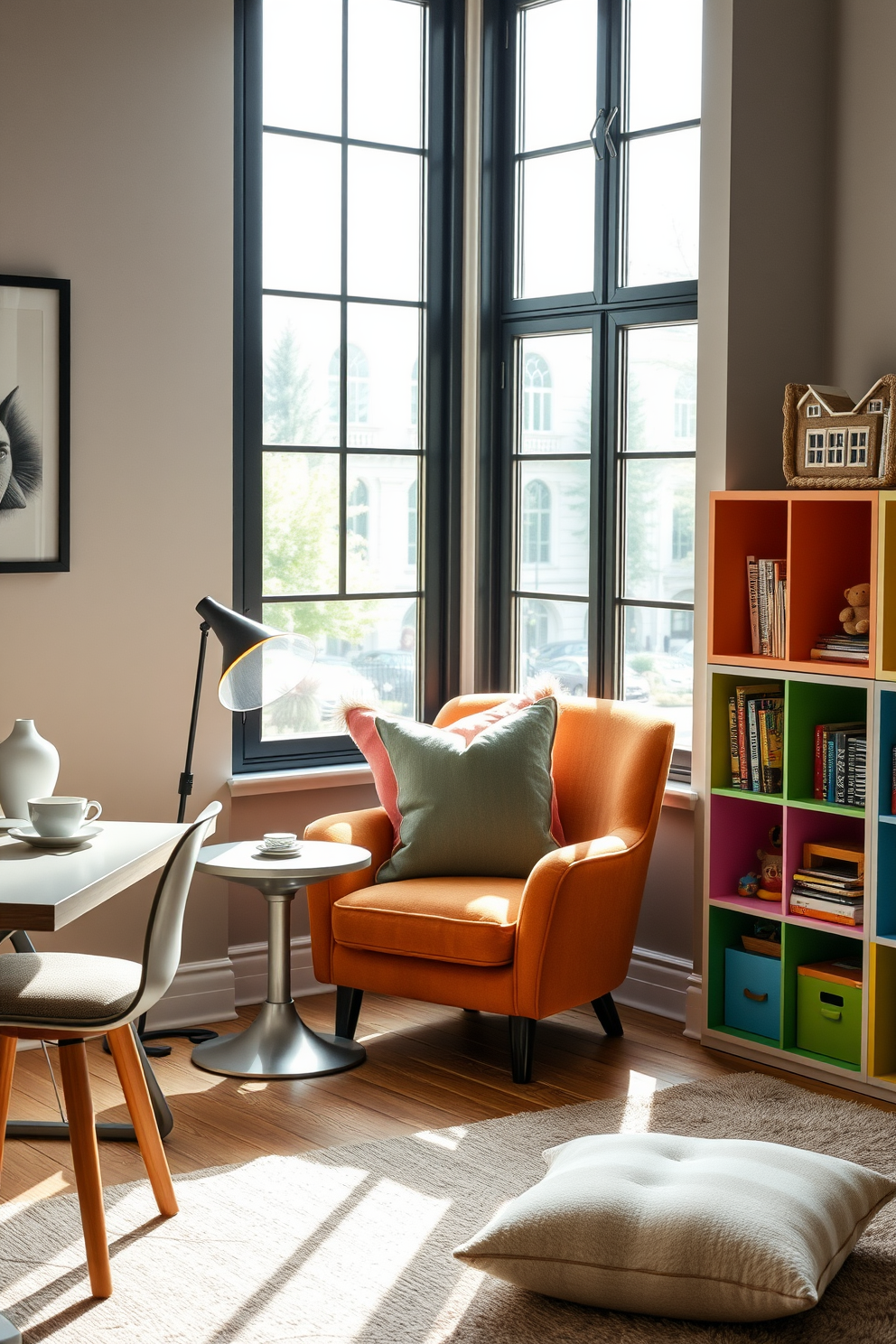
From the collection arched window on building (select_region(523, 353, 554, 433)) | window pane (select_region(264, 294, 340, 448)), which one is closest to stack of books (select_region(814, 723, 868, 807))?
arched window on building (select_region(523, 353, 554, 433))

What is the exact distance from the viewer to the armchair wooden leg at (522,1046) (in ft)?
12.7

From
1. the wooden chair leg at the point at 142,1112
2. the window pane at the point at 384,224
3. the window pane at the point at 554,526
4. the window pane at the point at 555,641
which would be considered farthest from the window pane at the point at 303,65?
the wooden chair leg at the point at 142,1112

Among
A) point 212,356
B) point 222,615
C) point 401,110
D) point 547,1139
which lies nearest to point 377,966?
point 547,1139

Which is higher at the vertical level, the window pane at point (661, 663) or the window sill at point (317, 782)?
the window pane at point (661, 663)

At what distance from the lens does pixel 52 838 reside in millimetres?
3113

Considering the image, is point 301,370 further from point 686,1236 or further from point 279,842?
point 686,1236

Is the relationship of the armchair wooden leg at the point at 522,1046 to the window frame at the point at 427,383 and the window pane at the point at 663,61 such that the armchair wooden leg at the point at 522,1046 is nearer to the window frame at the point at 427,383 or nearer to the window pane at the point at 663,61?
the window frame at the point at 427,383

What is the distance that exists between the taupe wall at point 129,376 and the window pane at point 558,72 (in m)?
1.09

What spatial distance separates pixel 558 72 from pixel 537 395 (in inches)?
40.2

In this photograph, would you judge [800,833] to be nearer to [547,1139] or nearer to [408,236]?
[547,1139]

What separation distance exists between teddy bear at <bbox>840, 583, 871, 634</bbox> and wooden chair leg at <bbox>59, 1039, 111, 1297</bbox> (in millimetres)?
2214

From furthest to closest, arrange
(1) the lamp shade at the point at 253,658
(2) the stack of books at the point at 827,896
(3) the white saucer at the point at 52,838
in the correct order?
(2) the stack of books at the point at 827,896
(1) the lamp shade at the point at 253,658
(3) the white saucer at the point at 52,838

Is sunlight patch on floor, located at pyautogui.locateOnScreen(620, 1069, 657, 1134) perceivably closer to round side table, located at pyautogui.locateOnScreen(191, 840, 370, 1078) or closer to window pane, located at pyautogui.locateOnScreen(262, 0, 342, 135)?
round side table, located at pyautogui.locateOnScreen(191, 840, 370, 1078)

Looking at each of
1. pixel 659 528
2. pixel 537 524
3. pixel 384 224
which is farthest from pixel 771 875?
pixel 384 224
